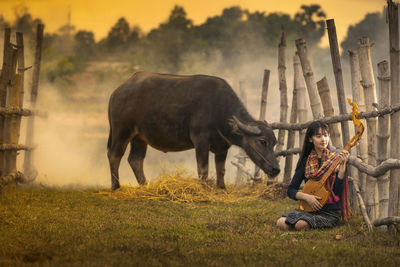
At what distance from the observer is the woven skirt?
4.76m

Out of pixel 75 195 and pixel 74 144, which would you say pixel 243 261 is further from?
pixel 74 144

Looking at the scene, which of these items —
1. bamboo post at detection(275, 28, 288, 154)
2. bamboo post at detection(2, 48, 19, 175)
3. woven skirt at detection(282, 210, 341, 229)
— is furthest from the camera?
bamboo post at detection(2, 48, 19, 175)

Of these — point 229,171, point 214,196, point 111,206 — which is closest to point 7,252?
point 111,206

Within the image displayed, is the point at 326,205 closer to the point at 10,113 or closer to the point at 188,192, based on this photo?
the point at 188,192

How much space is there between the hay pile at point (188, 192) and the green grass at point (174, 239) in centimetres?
77

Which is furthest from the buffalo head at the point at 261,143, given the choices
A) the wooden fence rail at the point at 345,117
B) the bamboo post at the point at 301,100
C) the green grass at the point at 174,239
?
the green grass at the point at 174,239

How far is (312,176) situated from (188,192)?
113 inches

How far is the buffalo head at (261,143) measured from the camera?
709cm

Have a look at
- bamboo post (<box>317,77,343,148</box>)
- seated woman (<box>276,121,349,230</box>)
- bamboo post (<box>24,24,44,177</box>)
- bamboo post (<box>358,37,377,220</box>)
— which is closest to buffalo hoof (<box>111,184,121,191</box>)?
bamboo post (<box>24,24,44,177</box>)

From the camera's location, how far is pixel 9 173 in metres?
8.08

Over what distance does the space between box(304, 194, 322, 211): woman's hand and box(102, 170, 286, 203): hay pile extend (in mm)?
2415

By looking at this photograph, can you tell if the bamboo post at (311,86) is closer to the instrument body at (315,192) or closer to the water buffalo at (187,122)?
the water buffalo at (187,122)

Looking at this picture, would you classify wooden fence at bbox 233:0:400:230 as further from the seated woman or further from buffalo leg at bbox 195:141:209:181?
buffalo leg at bbox 195:141:209:181

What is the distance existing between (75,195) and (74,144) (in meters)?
7.98
